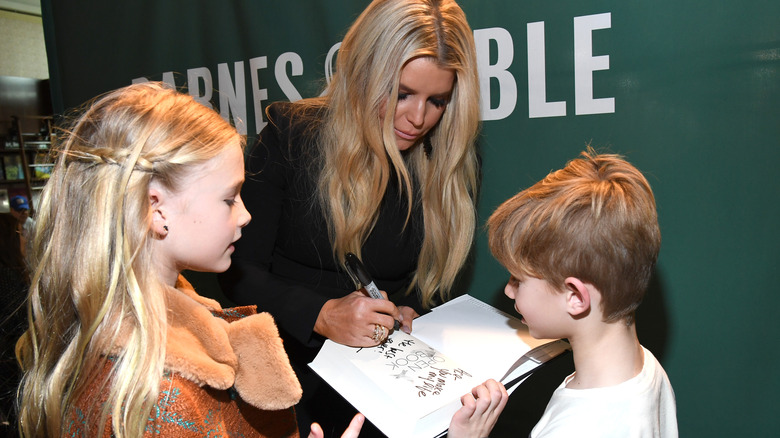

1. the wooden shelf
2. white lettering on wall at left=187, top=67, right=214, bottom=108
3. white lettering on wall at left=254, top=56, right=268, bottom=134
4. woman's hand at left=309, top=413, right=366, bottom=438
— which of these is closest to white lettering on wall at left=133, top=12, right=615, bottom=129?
white lettering on wall at left=254, top=56, right=268, bottom=134

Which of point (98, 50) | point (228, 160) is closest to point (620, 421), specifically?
point (228, 160)

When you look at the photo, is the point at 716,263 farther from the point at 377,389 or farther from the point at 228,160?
the point at 228,160

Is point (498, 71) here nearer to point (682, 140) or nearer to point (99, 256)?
point (682, 140)

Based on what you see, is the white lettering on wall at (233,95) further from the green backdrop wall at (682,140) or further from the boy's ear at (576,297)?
the boy's ear at (576,297)

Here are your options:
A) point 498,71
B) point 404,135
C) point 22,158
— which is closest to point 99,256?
point 404,135

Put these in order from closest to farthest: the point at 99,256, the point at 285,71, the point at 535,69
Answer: the point at 99,256
the point at 535,69
the point at 285,71

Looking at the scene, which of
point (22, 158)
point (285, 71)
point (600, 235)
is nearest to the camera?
point (600, 235)

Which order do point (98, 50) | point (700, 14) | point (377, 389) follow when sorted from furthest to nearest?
point (98, 50), point (700, 14), point (377, 389)

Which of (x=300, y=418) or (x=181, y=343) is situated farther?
(x=300, y=418)

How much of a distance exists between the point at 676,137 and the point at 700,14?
0.29m

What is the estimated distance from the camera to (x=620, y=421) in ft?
2.62

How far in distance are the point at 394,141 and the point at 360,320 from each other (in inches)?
16.4

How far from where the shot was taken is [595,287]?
0.85 meters

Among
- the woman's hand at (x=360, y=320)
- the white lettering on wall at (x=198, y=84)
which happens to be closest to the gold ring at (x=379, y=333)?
the woman's hand at (x=360, y=320)
